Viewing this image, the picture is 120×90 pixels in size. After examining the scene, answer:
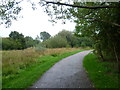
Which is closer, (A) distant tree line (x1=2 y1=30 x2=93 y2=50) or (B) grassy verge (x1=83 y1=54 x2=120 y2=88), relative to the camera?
(B) grassy verge (x1=83 y1=54 x2=120 y2=88)

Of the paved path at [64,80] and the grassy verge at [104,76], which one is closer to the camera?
the grassy verge at [104,76]


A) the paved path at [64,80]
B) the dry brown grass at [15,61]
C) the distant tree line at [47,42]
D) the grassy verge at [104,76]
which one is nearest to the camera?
the grassy verge at [104,76]

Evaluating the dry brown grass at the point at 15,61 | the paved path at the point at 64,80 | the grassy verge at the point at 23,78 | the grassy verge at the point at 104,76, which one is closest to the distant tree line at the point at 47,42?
the dry brown grass at the point at 15,61

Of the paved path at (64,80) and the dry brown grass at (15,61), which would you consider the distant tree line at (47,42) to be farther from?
the paved path at (64,80)

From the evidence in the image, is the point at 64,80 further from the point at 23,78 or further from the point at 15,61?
the point at 15,61

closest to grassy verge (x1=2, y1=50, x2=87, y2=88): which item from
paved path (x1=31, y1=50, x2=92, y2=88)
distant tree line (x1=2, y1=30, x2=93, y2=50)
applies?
paved path (x1=31, y1=50, x2=92, y2=88)

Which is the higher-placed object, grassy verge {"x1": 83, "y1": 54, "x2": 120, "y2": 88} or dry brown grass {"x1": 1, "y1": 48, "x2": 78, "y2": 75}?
grassy verge {"x1": 83, "y1": 54, "x2": 120, "y2": 88}

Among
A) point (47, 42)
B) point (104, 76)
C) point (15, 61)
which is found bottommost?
point (15, 61)

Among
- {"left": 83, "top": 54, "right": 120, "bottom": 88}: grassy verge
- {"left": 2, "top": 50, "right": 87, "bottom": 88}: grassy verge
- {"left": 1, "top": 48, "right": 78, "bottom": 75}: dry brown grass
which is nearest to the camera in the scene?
{"left": 83, "top": 54, "right": 120, "bottom": 88}: grassy verge

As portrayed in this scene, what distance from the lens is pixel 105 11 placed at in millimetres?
5793

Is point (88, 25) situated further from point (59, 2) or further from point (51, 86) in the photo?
point (51, 86)

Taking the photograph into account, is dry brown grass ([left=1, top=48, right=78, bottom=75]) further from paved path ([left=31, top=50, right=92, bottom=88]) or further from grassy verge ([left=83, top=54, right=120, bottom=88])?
grassy verge ([left=83, top=54, right=120, bottom=88])

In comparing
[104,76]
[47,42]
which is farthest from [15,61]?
[47,42]

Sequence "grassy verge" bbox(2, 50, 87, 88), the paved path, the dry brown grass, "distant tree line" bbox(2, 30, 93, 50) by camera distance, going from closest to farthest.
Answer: the paved path, "grassy verge" bbox(2, 50, 87, 88), the dry brown grass, "distant tree line" bbox(2, 30, 93, 50)
